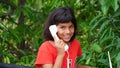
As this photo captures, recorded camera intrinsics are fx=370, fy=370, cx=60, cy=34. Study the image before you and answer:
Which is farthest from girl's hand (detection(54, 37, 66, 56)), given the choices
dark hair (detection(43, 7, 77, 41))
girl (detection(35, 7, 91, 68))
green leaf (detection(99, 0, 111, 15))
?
green leaf (detection(99, 0, 111, 15))

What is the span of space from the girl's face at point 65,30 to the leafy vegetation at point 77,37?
1.26ft

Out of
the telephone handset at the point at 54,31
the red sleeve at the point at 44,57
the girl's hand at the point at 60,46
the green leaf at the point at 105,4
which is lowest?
the red sleeve at the point at 44,57

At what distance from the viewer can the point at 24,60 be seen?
3105 mm

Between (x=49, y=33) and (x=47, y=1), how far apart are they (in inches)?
44.2

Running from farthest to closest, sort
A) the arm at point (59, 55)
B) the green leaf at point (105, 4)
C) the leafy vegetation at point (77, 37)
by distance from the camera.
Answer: the leafy vegetation at point (77, 37)
the green leaf at point (105, 4)
the arm at point (59, 55)

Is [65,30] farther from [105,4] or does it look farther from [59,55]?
[105,4]

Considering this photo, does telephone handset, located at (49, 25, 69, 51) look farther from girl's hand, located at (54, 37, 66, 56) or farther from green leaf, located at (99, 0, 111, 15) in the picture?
green leaf, located at (99, 0, 111, 15)

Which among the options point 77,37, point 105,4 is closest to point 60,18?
point 105,4

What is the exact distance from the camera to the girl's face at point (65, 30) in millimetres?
2195

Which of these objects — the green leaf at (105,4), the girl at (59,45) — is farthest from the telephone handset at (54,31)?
the green leaf at (105,4)

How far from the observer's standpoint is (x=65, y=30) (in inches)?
86.5

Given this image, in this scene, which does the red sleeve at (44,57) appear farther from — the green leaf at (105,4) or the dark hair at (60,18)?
the green leaf at (105,4)

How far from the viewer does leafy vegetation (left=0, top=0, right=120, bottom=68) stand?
2.76 m

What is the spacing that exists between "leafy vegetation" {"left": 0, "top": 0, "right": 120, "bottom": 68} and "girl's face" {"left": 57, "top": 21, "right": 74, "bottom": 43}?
15.1 inches
